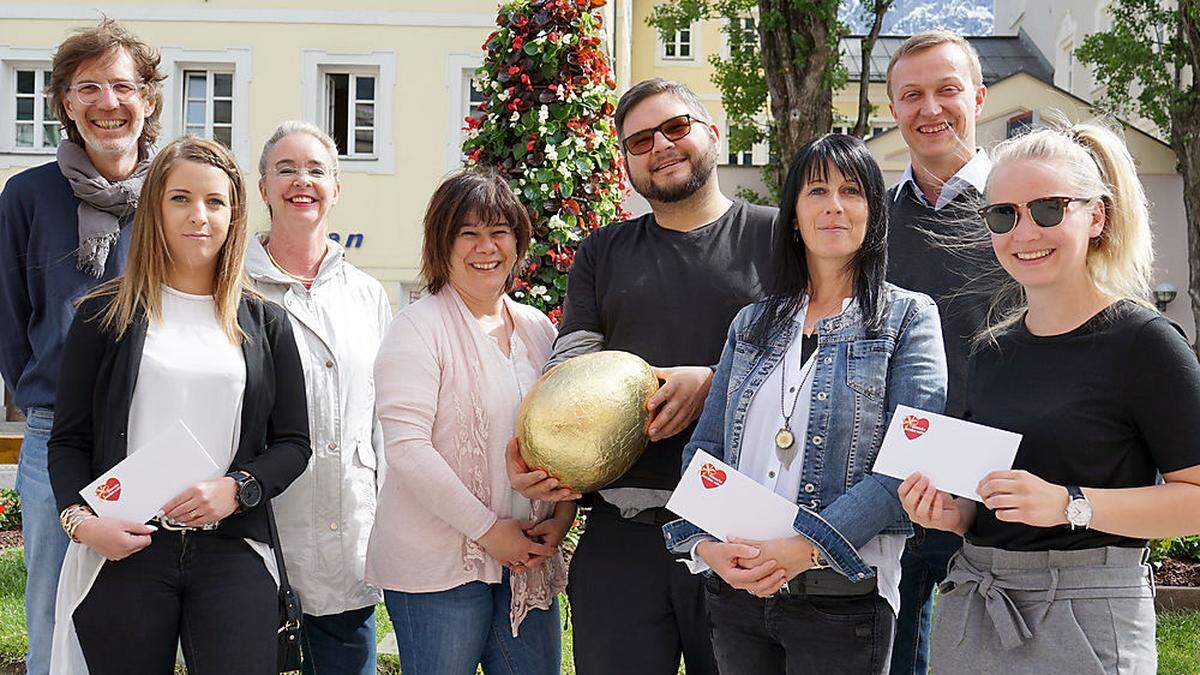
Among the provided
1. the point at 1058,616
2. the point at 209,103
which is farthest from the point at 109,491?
the point at 209,103

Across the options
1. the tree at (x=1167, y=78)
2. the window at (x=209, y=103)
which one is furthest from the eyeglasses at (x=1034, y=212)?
the window at (x=209, y=103)

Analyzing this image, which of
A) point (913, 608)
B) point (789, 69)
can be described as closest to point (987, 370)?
point (913, 608)

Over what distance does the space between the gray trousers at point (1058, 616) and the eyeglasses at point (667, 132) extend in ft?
5.25

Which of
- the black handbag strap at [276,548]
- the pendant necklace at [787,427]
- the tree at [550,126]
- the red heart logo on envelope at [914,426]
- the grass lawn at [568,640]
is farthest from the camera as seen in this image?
the tree at [550,126]

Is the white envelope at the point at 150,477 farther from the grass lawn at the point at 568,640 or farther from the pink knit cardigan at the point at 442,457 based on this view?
the grass lawn at the point at 568,640

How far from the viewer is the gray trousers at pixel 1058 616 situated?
2.37 m

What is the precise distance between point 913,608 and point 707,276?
132 cm

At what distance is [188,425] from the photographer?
120 inches

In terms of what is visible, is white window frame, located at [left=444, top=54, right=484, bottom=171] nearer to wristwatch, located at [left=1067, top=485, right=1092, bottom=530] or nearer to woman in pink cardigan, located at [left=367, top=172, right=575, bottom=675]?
woman in pink cardigan, located at [left=367, top=172, right=575, bottom=675]

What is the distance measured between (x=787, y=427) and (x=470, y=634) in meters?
1.24

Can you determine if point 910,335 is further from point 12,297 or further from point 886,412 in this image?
point 12,297

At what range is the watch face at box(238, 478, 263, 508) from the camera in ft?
9.92

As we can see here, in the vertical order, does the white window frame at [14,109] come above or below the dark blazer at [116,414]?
above

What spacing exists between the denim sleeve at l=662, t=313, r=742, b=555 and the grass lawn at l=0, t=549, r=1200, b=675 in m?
2.31
